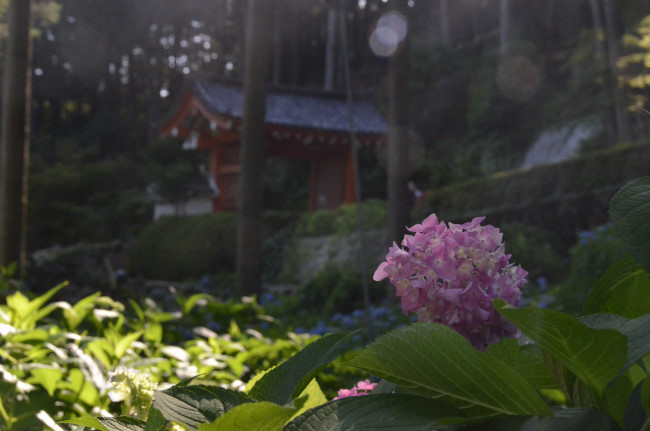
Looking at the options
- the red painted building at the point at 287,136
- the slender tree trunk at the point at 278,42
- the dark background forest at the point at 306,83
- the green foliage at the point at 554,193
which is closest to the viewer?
the green foliage at the point at 554,193

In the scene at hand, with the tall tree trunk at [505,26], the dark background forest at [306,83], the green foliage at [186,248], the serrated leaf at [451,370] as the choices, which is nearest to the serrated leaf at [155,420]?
the serrated leaf at [451,370]

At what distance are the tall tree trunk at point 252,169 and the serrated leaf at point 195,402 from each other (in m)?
6.41

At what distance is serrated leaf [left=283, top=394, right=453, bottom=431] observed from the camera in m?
0.57

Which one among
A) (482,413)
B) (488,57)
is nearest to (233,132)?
(488,57)

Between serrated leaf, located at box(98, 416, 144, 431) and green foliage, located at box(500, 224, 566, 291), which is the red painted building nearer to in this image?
green foliage, located at box(500, 224, 566, 291)

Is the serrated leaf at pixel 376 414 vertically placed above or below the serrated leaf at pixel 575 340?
below

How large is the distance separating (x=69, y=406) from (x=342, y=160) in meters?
14.1

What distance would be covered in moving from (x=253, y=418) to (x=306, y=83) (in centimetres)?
3213

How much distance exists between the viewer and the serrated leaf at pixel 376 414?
57 centimetres

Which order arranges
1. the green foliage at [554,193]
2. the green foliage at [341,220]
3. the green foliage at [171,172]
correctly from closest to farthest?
the green foliage at [554,193]
the green foliage at [341,220]
the green foliage at [171,172]

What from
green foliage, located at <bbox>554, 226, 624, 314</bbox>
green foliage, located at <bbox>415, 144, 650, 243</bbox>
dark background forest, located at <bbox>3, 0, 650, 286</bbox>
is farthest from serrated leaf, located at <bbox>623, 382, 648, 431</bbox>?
green foliage, located at <bbox>415, 144, 650, 243</bbox>

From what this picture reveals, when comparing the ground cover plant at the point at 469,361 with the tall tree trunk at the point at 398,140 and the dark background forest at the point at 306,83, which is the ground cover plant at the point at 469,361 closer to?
the dark background forest at the point at 306,83

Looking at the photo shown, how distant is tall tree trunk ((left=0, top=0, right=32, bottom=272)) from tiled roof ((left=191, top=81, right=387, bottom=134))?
25.9 ft

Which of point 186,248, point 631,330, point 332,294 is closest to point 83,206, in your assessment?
point 186,248
